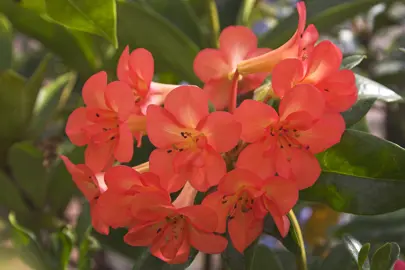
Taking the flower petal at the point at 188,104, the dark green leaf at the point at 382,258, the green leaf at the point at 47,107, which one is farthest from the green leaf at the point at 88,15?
the green leaf at the point at 47,107

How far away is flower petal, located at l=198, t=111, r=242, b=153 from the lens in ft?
1.57

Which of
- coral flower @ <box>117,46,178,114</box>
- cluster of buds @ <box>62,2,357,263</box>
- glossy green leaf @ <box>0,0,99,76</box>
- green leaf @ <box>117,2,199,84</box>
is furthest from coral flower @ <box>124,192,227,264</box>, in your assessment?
glossy green leaf @ <box>0,0,99,76</box>

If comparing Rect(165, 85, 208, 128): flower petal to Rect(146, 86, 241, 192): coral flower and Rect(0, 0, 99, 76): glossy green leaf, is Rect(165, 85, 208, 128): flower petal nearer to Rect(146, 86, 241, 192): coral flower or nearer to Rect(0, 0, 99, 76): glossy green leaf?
Rect(146, 86, 241, 192): coral flower

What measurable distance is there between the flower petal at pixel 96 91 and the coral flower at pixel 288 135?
15 centimetres

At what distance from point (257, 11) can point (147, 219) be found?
0.86 metres

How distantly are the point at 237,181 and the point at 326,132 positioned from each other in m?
0.09

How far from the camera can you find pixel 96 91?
1.84ft

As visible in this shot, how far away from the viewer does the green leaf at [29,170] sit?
0.85m

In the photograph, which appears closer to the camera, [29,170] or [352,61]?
[352,61]

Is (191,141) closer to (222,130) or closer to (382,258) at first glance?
(222,130)

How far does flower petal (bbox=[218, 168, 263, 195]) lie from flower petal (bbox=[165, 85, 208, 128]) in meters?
0.06

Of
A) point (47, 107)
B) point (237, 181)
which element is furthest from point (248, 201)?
point (47, 107)

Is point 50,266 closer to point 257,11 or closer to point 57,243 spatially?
point 57,243

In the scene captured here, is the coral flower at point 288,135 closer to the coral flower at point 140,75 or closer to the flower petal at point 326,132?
the flower petal at point 326,132
